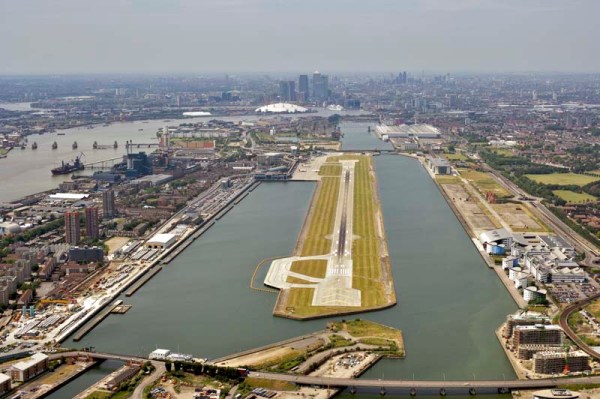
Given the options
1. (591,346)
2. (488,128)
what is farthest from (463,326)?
(488,128)

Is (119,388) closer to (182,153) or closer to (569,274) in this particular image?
(569,274)

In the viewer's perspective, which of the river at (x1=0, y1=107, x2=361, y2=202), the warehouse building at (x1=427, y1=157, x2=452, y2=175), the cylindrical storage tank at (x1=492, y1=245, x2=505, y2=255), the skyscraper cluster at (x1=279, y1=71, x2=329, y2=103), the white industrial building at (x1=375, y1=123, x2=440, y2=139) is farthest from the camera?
the skyscraper cluster at (x1=279, y1=71, x2=329, y2=103)

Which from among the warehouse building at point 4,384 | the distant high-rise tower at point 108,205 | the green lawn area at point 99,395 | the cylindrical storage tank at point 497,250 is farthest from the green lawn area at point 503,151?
the warehouse building at point 4,384

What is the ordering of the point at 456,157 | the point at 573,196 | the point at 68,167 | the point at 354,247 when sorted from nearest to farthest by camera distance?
the point at 354,247 → the point at 573,196 → the point at 68,167 → the point at 456,157

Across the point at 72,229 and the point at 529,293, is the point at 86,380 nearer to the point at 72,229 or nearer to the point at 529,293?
the point at 529,293

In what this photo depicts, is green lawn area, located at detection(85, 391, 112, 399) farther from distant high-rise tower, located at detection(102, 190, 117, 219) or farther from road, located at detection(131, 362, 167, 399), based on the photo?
distant high-rise tower, located at detection(102, 190, 117, 219)

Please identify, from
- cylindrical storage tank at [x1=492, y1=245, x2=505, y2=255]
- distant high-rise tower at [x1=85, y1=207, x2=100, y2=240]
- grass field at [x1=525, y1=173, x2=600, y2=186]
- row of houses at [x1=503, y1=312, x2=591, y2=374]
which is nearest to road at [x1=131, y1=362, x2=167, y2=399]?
row of houses at [x1=503, y1=312, x2=591, y2=374]

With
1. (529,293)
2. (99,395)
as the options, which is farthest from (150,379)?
(529,293)
